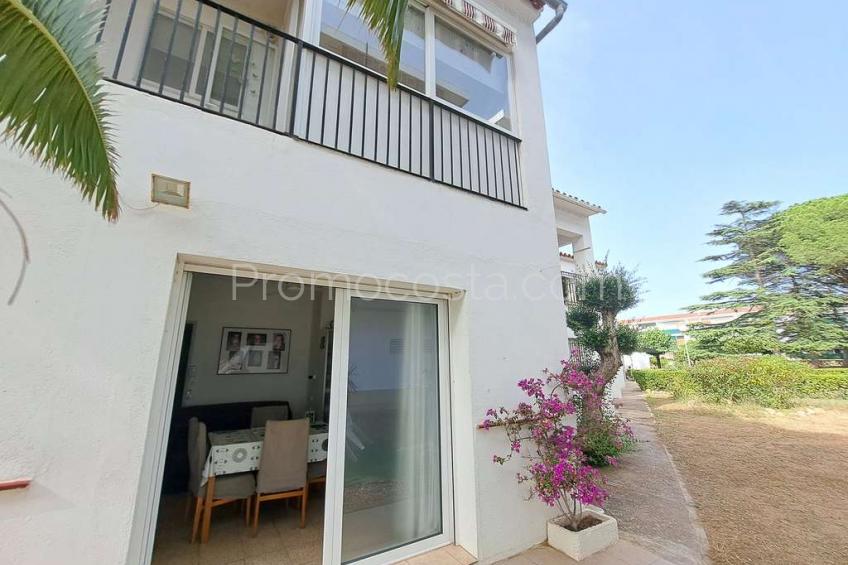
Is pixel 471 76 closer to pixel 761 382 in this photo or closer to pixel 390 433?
pixel 390 433

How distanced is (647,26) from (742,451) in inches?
370

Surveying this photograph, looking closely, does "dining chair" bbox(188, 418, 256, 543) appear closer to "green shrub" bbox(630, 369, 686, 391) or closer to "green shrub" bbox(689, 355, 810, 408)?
"green shrub" bbox(689, 355, 810, 408)

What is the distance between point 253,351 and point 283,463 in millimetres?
3170

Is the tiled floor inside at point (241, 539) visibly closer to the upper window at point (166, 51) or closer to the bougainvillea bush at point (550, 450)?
the bougainvillea bush at point (550, 450)

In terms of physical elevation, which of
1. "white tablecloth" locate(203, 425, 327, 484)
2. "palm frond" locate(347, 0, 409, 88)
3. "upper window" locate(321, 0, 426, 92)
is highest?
"upper window" locate(321, 0, 426, 92)

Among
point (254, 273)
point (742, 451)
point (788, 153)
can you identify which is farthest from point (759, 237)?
point (254, 273)

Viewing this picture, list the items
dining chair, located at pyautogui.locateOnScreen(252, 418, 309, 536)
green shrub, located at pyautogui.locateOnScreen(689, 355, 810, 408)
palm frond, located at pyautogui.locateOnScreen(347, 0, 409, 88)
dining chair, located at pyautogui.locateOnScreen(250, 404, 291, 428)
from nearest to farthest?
palm frond, located at pyautogui.locateOnScreen(347, 0, 409, 88), dining chair, located at pyautogui.locateOnScreen(252, 418, 309, 536), dining chair, located at pyautogui.locateOnScreen(250, 404, 291, 428), green shrub, located at pyautogui.locateOnScreen(689, 355, 810, 408)

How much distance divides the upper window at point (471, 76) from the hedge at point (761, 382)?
13.2m

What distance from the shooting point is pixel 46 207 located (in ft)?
7.00

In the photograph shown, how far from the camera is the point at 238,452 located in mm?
3852

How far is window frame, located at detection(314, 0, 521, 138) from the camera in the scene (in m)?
3.71

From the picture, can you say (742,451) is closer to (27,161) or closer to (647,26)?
(647,26)

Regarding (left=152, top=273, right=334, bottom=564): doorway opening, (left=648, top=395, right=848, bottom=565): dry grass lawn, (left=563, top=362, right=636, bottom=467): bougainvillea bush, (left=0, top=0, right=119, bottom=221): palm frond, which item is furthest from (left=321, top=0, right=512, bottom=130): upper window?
(left=648, top=395, right=848, bottom=565): dry grass lawn

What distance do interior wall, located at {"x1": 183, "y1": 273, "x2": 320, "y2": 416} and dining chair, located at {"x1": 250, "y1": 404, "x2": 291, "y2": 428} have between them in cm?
88
